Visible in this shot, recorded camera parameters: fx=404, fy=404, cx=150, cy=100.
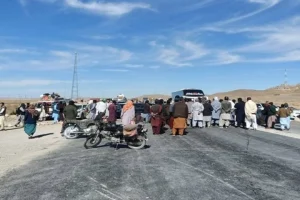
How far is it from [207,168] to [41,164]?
4.99 metres

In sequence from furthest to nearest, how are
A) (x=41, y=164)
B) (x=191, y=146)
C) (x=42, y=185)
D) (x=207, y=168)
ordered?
(x=191, y=146) → (x=41, y=164) → (x=207, y=168) → (x=42, y=185)

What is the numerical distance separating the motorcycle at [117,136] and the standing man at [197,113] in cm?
899

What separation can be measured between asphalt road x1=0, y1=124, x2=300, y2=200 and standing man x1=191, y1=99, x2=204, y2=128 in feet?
28.9

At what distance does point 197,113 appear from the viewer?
24.0 m

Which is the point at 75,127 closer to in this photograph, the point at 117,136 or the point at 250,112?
the point at 117,136

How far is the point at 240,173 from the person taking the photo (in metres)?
9.80

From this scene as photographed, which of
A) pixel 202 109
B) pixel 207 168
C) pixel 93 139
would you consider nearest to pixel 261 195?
pixel 207 168

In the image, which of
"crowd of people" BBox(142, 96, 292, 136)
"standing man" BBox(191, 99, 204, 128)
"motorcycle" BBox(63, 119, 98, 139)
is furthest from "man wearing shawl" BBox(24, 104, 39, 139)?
"standing man" BBox(191, 99, 204, 128)

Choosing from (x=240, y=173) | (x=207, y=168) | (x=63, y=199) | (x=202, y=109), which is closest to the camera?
(x=63, y=199)

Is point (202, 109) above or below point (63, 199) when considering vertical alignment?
above

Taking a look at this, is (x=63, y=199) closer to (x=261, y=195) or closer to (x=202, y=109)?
(x=261, y=195)

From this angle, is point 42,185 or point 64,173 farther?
point 64,173

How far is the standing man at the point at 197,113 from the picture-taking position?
2364cm

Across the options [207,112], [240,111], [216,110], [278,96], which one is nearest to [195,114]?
[207,112]
